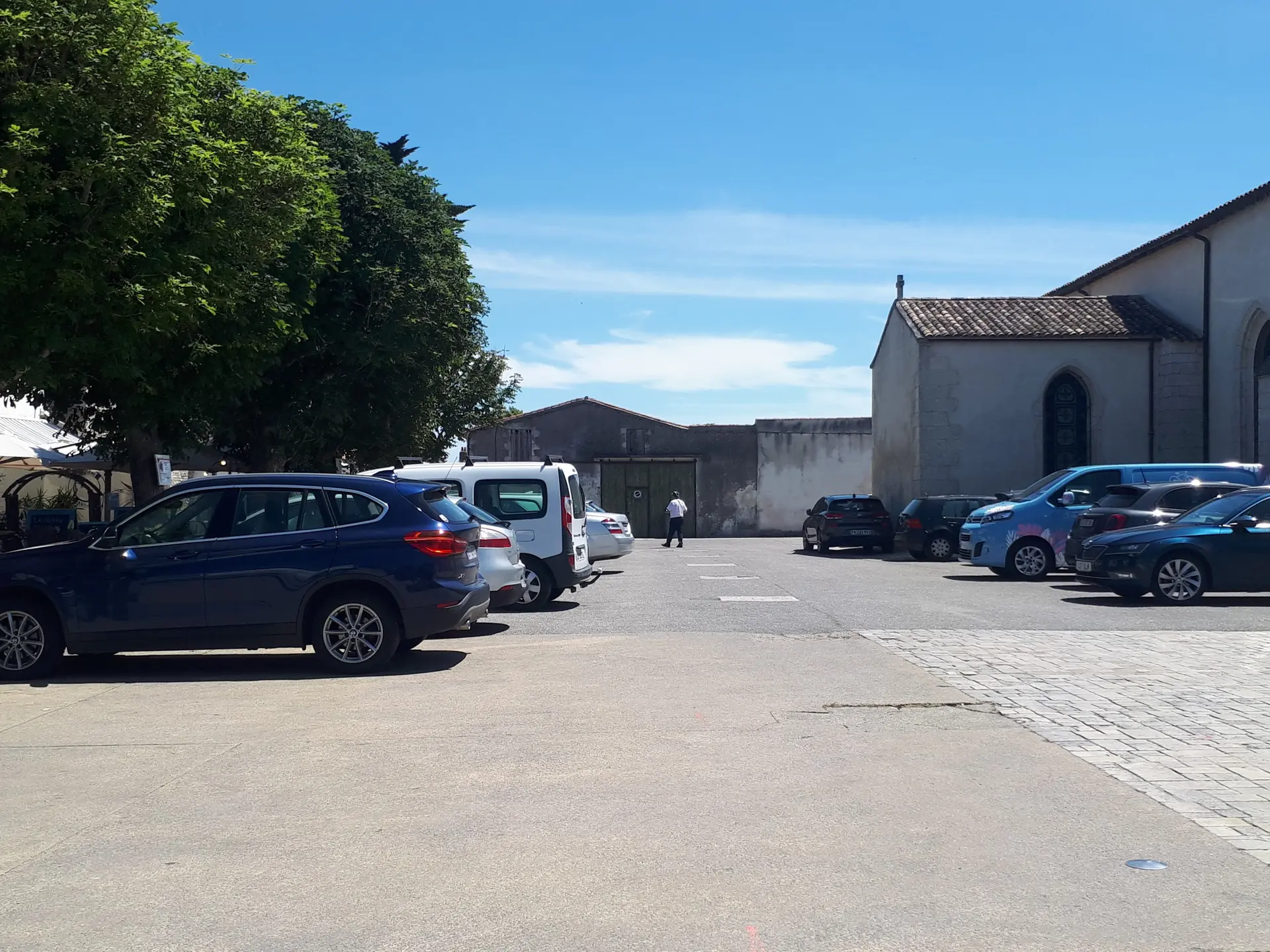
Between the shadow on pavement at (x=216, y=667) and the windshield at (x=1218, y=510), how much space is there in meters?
10.3

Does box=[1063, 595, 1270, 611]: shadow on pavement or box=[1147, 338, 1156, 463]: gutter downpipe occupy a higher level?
box=[1147, 338, 1156, 463]: gutter downpipe

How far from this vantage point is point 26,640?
10156mm

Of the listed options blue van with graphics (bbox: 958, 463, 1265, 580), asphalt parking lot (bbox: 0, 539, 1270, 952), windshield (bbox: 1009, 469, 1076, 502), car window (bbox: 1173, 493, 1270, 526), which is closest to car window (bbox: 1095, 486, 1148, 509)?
blue van with graphics (bbox: 958, 463, 1265, 580)

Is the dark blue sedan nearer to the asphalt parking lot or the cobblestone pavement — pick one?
the cobblestone pavement

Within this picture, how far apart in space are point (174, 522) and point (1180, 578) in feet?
40.0

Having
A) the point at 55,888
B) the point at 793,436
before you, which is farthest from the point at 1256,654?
the point at 793,436

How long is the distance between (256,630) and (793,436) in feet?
142

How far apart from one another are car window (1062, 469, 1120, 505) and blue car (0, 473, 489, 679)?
14.1 meters

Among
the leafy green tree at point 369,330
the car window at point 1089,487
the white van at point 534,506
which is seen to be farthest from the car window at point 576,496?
the leafy green tree at point 369,330

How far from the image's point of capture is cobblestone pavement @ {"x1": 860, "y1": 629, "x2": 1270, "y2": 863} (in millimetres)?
6137

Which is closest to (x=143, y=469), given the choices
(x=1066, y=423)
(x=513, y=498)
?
(x=513, y=498)

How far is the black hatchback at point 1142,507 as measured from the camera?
18156 millimetres

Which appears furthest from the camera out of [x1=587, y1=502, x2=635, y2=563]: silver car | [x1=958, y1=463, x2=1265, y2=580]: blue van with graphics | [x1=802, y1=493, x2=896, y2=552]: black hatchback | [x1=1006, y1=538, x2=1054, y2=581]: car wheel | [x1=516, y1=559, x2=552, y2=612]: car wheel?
[x1=802, y1=493, x2=896, y2=552]: black hatchback

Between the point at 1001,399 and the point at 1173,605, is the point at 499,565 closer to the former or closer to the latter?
the point at 1173,605
